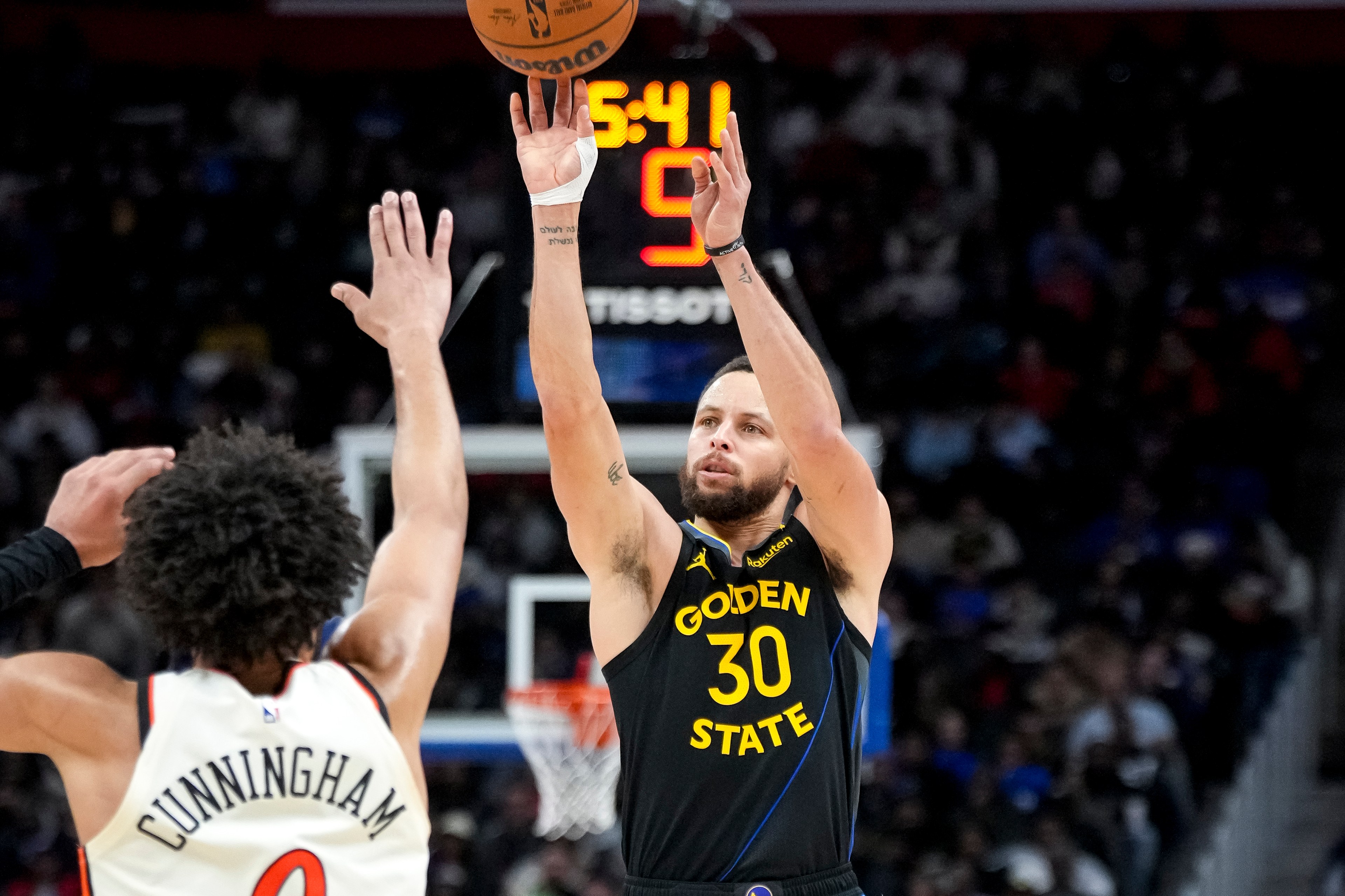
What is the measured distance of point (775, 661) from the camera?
3715 mm

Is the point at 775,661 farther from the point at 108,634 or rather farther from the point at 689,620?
the point at 108,634

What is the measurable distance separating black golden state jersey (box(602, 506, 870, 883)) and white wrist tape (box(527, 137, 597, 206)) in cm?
87

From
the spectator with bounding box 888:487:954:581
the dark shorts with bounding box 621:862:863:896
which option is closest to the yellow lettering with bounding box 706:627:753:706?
the dark shorts with bounding box 621:862:863:896

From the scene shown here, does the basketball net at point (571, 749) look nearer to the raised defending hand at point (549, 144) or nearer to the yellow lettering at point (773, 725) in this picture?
the yellow lettering at point (773, 725)

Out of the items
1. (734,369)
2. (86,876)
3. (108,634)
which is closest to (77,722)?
(86,876)

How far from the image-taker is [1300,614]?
12.0 metres

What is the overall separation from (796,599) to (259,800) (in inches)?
62.3

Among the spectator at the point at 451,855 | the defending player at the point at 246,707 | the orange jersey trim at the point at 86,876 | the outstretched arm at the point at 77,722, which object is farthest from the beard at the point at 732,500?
the spectator at the point at 451,855

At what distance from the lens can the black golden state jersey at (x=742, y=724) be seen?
11.8 ft

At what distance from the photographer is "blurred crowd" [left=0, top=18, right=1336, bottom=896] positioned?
32.6ft

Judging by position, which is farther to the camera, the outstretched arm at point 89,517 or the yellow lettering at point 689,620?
the yellow lettering at point 689,620

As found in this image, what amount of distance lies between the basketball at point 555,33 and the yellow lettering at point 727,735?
1577mm

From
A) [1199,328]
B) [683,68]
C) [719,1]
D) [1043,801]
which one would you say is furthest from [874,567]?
[1199,328]

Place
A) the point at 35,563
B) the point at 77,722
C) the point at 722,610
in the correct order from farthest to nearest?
the point at 722,610 → the point at 35,563 → the point at 77,722
